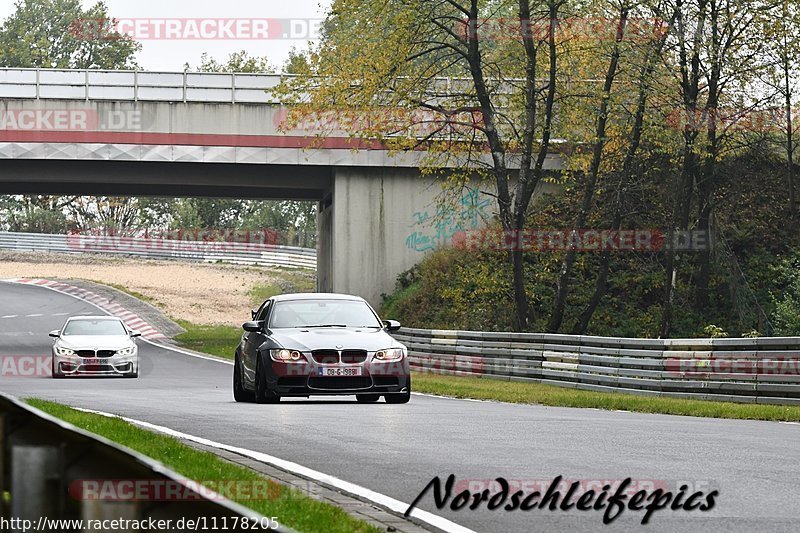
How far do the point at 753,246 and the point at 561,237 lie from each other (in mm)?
5478

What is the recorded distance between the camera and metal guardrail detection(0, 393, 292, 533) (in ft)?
10.8

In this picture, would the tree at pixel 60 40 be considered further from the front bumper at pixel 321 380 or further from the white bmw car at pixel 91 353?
the front bumper at pixel 321 380

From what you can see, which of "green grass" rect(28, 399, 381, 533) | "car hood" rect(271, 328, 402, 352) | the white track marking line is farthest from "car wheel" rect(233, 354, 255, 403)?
the white track marking line

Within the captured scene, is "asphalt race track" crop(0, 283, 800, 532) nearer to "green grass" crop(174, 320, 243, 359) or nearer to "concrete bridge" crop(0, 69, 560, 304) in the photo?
"concrete bridge" crop(0, 69, 560, 304)

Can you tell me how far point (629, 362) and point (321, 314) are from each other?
26.7 feet

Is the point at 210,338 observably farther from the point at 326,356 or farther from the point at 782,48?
the point at 326,356

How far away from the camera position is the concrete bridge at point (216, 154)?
39.9 meters

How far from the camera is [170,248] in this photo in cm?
8500

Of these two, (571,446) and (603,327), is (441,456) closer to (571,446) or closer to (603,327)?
(571,446)

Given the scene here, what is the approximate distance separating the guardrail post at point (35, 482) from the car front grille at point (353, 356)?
42.9 feet

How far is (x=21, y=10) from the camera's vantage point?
362ft

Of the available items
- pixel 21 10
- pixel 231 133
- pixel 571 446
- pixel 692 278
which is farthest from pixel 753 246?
pixel 21 10

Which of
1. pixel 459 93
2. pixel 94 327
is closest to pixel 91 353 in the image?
pixel 94 327

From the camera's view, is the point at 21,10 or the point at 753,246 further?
the point at 21,10
